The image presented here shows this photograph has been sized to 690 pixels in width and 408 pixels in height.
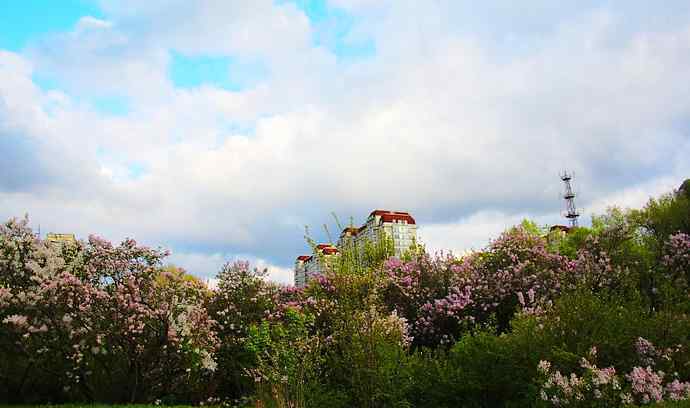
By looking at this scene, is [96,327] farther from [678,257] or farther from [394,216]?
[394,216]

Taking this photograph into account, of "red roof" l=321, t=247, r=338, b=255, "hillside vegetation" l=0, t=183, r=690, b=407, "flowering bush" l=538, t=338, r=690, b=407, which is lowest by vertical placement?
"flowering bush" l=538, t=338, r=690, b=407

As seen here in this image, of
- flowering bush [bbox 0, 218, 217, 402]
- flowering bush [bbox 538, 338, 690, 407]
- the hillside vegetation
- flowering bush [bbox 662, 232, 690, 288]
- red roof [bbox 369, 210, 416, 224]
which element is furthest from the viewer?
red roof [bbox 369, 210, 416, 224]

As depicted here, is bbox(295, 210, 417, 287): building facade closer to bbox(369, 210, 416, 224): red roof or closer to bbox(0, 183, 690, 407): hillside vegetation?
bbox(0, 183, 690, 407): hillside vegetation

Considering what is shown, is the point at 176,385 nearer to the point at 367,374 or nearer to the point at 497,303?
the point at 367,374

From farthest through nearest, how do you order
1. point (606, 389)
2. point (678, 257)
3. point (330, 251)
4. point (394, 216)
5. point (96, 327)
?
1. point (394, 216)
2. point (678, 257)
3. point (330, 251)
4. point (96, 327)
5. point (606, 389)

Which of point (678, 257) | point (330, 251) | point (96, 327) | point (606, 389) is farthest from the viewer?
point (678, 257)

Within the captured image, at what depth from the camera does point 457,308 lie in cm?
1520

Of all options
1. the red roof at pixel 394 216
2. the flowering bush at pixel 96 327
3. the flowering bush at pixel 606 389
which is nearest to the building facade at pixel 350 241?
the flowering bush at pixel 96 327

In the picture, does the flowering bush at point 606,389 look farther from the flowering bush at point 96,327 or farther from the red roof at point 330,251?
the flowering bush at point 96,327

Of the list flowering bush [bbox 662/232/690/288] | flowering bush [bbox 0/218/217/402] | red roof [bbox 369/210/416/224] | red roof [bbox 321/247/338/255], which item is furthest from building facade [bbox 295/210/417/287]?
red roof [bbox 369/210/416/224]

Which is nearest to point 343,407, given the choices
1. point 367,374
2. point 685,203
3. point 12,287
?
point 367,374

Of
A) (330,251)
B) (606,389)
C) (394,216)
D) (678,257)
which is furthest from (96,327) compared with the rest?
(394,216)

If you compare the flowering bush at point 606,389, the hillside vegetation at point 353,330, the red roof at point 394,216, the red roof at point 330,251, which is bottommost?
the flowering bush at point 606,389

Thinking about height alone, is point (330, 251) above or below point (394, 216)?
below
